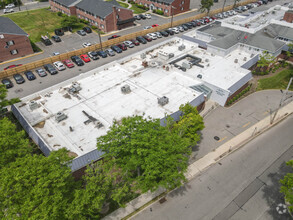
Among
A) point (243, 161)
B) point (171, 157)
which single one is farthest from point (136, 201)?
point (243, 161)

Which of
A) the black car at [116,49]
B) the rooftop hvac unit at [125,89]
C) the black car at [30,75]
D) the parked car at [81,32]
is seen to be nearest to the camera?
the rooftop hvac unit at [125,89]

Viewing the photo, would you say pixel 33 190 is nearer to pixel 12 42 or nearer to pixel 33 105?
pixel 33 105

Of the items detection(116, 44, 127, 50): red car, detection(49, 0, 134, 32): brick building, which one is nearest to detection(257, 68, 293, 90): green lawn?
detection(116, 44, 127, 50): red car

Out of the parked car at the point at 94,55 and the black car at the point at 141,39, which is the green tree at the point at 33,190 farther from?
the black car at the point at 141,39

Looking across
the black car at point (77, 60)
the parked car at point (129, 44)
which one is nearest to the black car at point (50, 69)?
the black car at point (77, 60)

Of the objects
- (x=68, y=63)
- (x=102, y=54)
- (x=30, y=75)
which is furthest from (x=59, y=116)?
(x=102, y=54)
